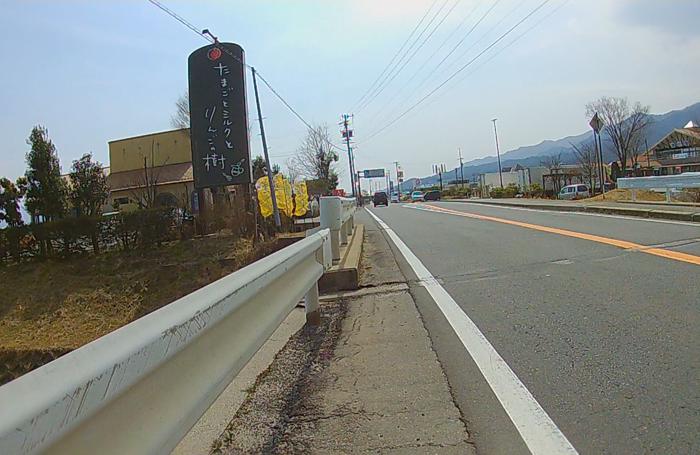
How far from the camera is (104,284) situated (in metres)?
23.4

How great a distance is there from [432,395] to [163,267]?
20721 mm

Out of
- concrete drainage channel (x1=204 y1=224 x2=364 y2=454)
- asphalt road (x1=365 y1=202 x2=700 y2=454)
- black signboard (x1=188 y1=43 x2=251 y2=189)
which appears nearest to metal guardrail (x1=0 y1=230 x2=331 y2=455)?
concrete drainage channel (x1=204 y1=224 x2=364 y2=454)

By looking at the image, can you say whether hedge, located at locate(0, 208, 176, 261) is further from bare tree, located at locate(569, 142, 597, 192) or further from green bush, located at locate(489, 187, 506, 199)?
bare tree, located at locate(569, 142, 597, 192)

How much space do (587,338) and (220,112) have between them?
16.7 metres

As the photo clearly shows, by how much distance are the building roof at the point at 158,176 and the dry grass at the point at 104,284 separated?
18967 mm

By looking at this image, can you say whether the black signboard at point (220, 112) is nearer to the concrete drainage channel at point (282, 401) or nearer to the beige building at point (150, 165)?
the concrete drainage channel at point (282, 401)

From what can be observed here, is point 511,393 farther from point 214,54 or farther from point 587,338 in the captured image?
point 214,54


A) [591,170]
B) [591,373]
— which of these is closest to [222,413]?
[591,373]

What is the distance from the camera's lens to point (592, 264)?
8.37 metres

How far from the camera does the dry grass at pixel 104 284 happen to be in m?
22.2

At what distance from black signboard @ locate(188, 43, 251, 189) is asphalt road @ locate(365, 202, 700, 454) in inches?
440

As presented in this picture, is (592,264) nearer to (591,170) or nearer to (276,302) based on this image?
(276,302)

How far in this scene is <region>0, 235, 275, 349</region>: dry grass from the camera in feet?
72.8

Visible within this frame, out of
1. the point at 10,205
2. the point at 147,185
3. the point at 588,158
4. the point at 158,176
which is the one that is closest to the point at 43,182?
the point at 10,205
